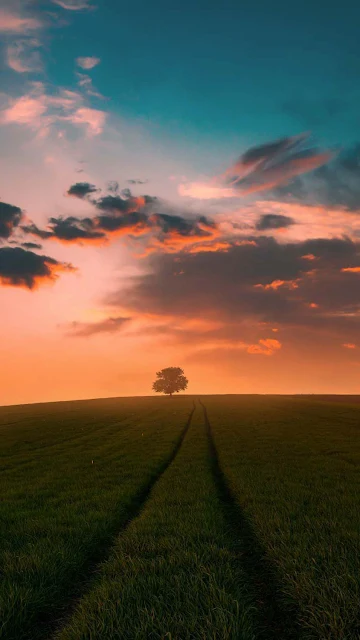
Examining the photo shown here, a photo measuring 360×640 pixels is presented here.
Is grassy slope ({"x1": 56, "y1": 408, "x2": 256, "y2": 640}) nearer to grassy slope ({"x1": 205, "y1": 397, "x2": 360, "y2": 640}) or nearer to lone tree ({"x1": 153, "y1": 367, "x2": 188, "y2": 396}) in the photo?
grassy slope ({"x1": 205, "y1": 397, "x2": 360, "y2": 640})

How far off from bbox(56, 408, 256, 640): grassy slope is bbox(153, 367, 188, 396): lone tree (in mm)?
133716

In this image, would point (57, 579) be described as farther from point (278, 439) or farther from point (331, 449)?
point (278, 439)

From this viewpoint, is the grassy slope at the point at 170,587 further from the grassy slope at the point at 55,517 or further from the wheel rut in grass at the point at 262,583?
the grassy slope at the point at 55,517

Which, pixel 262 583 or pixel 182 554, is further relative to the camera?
pixel 182 554

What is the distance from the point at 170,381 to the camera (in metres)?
144

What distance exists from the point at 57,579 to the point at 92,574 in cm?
77

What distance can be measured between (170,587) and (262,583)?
1.86m

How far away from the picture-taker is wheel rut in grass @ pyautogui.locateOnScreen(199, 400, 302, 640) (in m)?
5.02

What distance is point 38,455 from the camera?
2406 cm

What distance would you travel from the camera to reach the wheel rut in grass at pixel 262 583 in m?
5.02

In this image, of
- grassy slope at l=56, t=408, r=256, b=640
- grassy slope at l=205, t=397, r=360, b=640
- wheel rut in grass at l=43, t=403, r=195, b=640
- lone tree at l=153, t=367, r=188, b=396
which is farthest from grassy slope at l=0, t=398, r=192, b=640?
lone tree at l=153, t=367, r=188, b=396

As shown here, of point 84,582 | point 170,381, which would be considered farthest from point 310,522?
point 170,381

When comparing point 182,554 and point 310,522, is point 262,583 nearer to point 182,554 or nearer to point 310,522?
point 182,554

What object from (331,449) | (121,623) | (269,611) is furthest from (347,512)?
(331,449)
